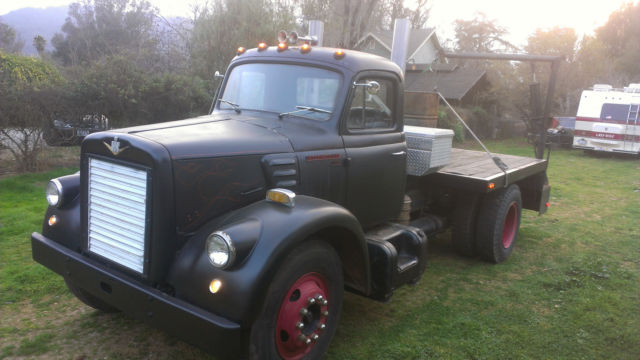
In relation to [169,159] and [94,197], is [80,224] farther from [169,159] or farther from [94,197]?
[169,159]

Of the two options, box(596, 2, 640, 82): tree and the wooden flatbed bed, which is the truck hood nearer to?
the wooden flatbed bed

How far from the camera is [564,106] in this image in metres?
26.2

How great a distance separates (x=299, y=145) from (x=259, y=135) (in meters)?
0.31

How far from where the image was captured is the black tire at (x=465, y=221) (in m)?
5.52

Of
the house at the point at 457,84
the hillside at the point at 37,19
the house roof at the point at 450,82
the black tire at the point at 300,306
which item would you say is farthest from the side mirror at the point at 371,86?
the hillside at the point at 37,19

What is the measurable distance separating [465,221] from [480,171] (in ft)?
2.03

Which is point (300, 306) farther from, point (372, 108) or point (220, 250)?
point (372, 108)

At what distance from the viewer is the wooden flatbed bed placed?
5.03 m

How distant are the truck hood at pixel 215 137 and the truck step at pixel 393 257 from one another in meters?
1.10

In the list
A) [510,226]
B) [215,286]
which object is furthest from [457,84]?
[215,286]

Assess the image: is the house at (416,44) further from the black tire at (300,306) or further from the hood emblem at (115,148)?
the hood emblem at (115,148)

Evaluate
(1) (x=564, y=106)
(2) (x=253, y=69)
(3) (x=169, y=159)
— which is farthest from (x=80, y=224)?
(1) (x=564, y=106)

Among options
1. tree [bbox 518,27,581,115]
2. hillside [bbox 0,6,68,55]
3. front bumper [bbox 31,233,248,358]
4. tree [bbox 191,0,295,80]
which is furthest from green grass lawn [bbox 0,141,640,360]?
hillside [bbox 0,6,68,55]

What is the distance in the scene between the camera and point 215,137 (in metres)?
3.15
